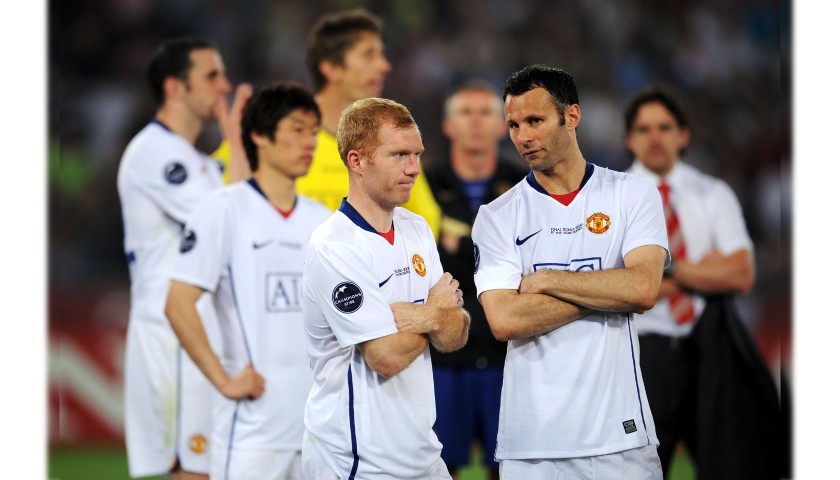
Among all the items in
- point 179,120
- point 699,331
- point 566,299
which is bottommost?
point 699,331

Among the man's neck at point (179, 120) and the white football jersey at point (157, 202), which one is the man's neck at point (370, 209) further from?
the man's neck at point (179, 120)

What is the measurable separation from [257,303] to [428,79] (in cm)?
461

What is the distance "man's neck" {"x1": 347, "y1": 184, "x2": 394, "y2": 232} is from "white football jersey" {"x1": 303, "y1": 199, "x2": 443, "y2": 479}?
0.08 feet

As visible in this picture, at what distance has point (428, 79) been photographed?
27.2ft

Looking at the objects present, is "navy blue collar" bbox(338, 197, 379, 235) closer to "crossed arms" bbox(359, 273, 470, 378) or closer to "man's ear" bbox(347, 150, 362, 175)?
"man's ear" bbox(347, 150, 362, 175)

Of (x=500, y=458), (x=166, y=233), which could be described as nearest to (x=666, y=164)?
(x=500, y=458)

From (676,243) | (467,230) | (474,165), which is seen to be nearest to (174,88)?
(474,165)

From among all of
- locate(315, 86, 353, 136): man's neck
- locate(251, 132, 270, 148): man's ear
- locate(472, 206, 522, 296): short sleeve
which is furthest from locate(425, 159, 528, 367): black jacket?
locate(472, 206, 522, 296): short sleeve

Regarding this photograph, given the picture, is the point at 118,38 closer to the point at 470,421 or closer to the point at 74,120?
the point at 74,120

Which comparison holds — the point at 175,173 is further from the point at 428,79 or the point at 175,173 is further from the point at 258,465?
the point at 428,79

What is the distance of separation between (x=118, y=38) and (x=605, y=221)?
15.6ft

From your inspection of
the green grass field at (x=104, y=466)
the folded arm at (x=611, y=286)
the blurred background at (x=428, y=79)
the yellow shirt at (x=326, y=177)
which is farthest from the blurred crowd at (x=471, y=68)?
the folded arm at (x=611, y=286)

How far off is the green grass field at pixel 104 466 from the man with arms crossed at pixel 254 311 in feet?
8.05

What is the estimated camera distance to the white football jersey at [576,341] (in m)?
3.33
